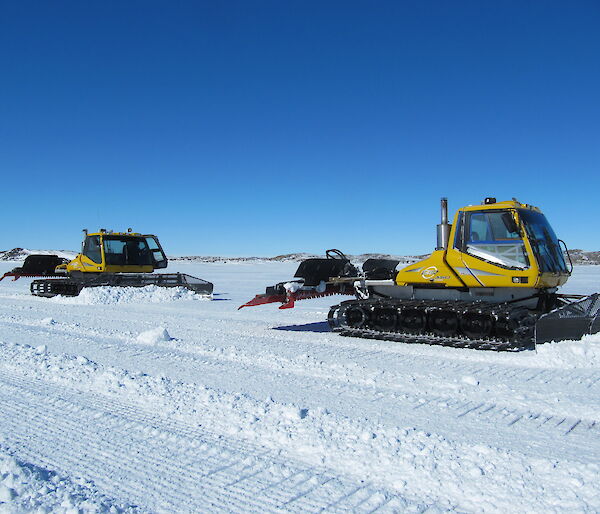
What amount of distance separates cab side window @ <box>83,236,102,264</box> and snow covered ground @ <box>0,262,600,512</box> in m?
9.97

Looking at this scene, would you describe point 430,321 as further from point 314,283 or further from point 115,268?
point 115,268

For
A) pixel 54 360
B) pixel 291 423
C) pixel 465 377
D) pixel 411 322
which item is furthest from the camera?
pixel 411 322

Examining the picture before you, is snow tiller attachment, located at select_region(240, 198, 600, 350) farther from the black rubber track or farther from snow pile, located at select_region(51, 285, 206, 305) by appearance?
snow pile, located at select_region(51, 285, 206, 305)

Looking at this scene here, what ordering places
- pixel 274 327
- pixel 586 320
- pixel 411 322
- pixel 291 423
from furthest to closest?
pixel 274 327, pixel 411 322, pixel 586 320, pixel 291 423

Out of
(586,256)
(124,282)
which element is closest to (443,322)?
(124,282)

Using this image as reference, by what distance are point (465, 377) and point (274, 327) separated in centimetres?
483

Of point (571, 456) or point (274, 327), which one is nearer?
point (571, 456)

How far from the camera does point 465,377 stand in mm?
5711

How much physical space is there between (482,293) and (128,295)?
10197 millimetres

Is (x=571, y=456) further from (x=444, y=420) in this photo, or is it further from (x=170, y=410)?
(x=170, y=410)

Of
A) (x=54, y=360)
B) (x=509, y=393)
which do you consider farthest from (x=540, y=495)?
(x=54, y=360)

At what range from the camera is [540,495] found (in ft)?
9.98

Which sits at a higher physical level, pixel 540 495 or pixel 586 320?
pixel 586 320

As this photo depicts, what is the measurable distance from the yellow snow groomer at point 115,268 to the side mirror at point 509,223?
9792 millimetres
